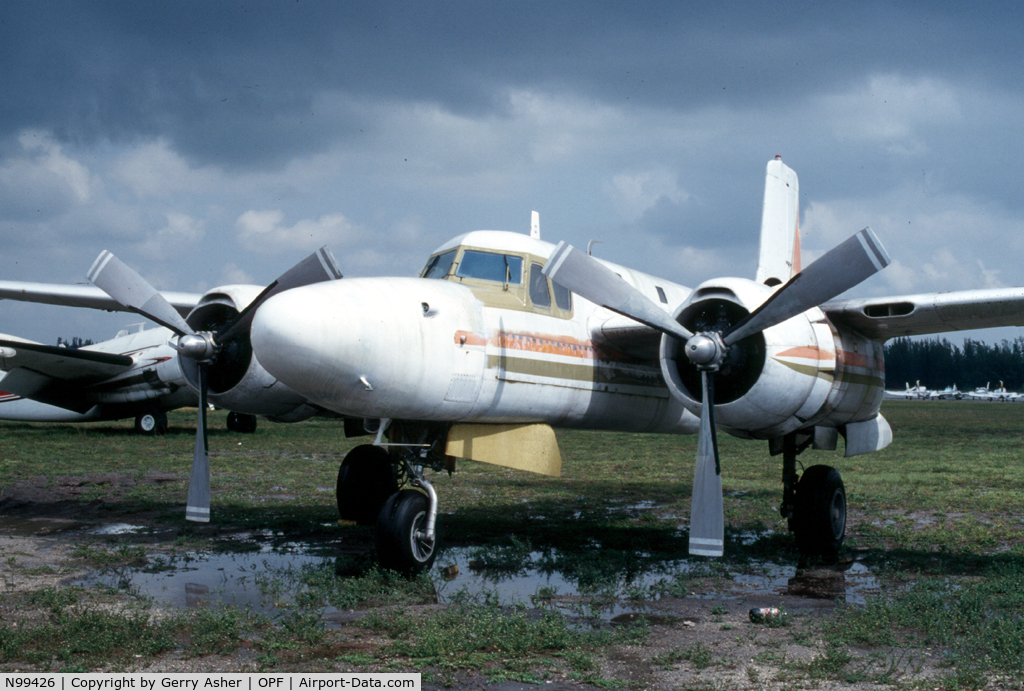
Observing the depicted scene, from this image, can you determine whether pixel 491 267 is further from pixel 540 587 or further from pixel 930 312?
pixel 930 312

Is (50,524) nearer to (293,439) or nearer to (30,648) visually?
(30,648)

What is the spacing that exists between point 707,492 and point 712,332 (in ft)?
5.46

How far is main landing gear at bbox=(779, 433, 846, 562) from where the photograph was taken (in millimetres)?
10039

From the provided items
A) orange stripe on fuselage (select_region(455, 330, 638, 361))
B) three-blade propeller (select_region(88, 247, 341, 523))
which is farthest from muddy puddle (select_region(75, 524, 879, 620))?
orange stripe on fuselage (select_region(455, 330, 638, 361))

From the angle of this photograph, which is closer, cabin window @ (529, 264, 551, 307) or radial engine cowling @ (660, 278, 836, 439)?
radial engine cowling @ (660, 278, 836, 439)

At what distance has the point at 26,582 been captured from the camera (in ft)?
26.0

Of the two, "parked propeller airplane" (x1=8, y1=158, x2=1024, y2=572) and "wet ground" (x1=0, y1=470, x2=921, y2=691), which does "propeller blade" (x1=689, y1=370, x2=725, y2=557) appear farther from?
"wet ground" (x1=0, y1=470, x2=921, y2=691)

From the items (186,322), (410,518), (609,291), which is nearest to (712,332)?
(609,291)

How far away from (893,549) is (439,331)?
6.73 metres

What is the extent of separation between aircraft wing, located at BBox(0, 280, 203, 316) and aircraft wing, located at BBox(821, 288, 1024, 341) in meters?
8.95

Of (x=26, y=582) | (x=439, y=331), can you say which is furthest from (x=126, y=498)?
(x=439, y=331)

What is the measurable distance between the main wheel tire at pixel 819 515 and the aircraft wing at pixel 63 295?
28.9ft

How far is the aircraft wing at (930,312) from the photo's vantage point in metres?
9.14

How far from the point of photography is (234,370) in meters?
10.1
